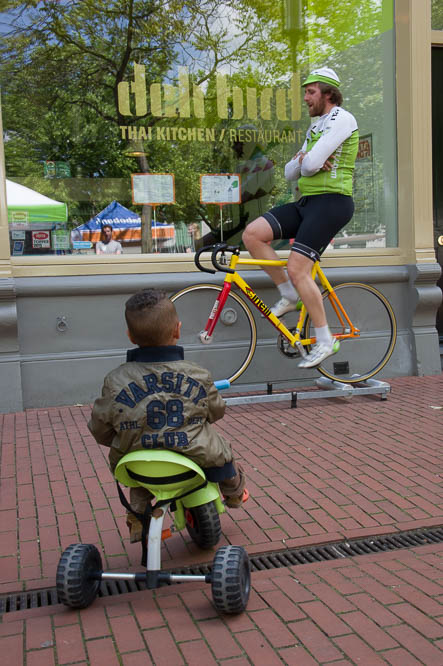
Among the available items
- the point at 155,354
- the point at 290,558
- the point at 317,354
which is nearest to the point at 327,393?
the point at 317,354

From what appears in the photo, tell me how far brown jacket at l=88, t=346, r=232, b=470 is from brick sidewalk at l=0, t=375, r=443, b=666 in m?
0.60

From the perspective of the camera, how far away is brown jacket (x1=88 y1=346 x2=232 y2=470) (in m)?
2.59

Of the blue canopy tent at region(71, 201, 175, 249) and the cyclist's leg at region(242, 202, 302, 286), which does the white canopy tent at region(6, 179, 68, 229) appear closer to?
the blue canopy tent at region(71, 201, 175, 249)

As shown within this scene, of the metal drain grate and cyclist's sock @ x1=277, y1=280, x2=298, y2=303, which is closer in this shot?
the metal drain grate

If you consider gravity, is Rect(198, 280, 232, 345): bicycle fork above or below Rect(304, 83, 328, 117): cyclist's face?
below

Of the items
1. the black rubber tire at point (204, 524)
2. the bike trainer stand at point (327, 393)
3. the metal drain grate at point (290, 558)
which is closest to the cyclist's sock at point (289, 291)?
the bike trainer stand at point (327, 393)

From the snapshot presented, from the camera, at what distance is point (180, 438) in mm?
2598

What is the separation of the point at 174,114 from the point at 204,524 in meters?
4.56

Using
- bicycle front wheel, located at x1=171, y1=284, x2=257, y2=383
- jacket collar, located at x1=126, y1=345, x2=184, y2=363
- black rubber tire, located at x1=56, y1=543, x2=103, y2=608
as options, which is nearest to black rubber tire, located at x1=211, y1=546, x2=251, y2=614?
black rubber tire, located at x1=56, y1=543, x2=103, y2=608

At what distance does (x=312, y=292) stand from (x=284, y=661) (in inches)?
132

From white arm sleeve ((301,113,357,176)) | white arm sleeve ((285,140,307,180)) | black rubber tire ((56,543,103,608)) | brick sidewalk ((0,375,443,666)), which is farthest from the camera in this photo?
white arm sleeve ((285,140,307,180))

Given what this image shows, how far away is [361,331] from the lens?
21.4 feet

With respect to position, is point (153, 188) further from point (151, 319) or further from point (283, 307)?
point (151, 319)

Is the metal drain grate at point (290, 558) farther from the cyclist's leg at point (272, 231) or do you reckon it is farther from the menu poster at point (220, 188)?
the menu poster at point (220, 188)
